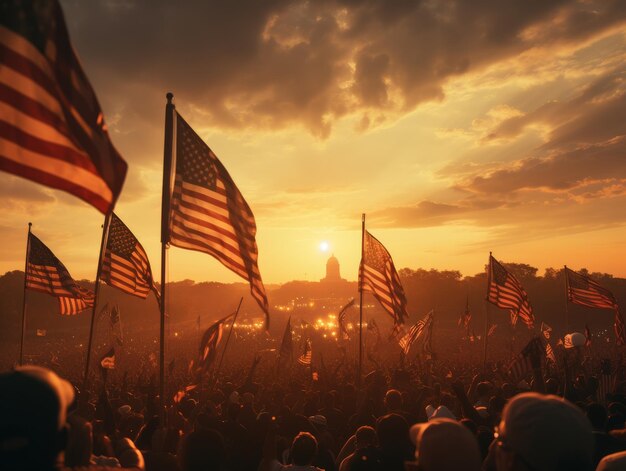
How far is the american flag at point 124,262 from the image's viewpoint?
1121 cm

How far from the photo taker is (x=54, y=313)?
8250 cm

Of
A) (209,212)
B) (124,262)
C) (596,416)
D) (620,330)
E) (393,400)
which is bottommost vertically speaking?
(393,400)

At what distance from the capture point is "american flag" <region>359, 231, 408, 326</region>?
13844 mm

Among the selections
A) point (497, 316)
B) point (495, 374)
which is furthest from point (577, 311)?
point (495, 374)

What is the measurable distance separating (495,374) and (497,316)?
6515 centimetres

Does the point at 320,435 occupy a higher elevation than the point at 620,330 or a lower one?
lower

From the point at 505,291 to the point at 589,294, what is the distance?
4.07m

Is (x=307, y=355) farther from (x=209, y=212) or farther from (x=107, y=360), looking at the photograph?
(x=209, y=212)

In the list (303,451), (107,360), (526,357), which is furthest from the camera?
(107,360)

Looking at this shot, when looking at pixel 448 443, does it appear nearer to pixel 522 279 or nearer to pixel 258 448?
pixel 258 448

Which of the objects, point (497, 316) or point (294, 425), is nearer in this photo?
point (294, 425)

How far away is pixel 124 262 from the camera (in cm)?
1139

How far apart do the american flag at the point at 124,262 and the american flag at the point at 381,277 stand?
5.80 m

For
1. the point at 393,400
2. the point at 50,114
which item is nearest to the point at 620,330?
the point at 393,400
